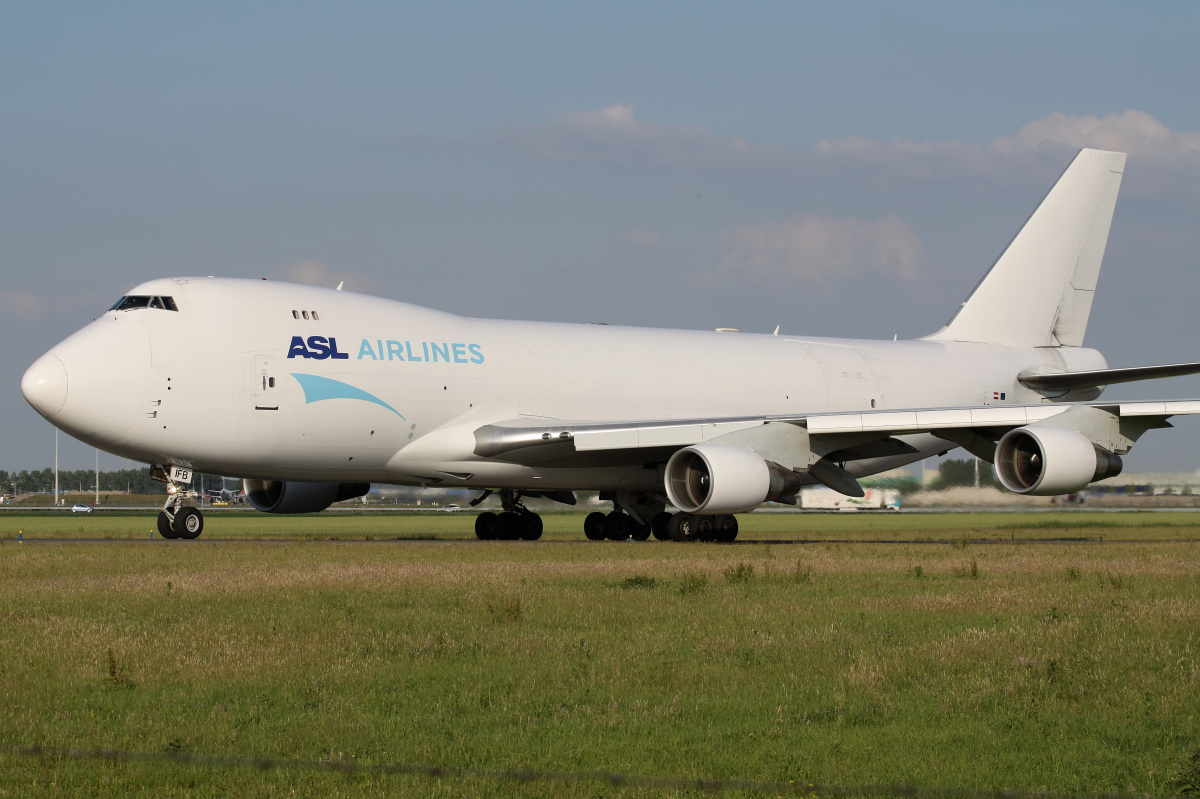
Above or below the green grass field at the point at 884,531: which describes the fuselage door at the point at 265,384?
above

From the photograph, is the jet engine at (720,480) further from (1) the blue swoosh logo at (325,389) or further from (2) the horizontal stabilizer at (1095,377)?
(2) the horizontal stabilizer at (1095,377)

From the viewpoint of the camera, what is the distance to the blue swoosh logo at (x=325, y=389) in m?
21.9

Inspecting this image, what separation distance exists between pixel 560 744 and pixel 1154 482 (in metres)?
30.7

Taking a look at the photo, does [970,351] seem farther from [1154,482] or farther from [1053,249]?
[1154,482]

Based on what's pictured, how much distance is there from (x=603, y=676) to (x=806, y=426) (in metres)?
16.7

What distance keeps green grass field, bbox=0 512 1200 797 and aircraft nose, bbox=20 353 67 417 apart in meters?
5.77

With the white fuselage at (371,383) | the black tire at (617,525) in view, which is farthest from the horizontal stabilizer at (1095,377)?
the black tire at (617,525)

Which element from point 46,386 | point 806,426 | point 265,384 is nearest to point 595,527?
point 806,426

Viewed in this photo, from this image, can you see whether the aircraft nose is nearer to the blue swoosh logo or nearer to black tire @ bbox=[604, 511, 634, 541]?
the blue swoosh logo

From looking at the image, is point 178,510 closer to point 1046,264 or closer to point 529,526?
point 529,526

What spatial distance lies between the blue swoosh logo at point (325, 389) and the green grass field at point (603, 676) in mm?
7107

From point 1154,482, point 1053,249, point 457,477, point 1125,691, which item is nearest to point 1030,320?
point 1053,249

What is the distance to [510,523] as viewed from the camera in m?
27.7

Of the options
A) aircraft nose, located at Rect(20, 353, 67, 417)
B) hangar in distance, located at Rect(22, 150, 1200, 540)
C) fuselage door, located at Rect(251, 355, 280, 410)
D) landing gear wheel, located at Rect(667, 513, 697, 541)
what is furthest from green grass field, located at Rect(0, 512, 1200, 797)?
landing gear wheel, located at Rect(667, 513, 697, 541)
